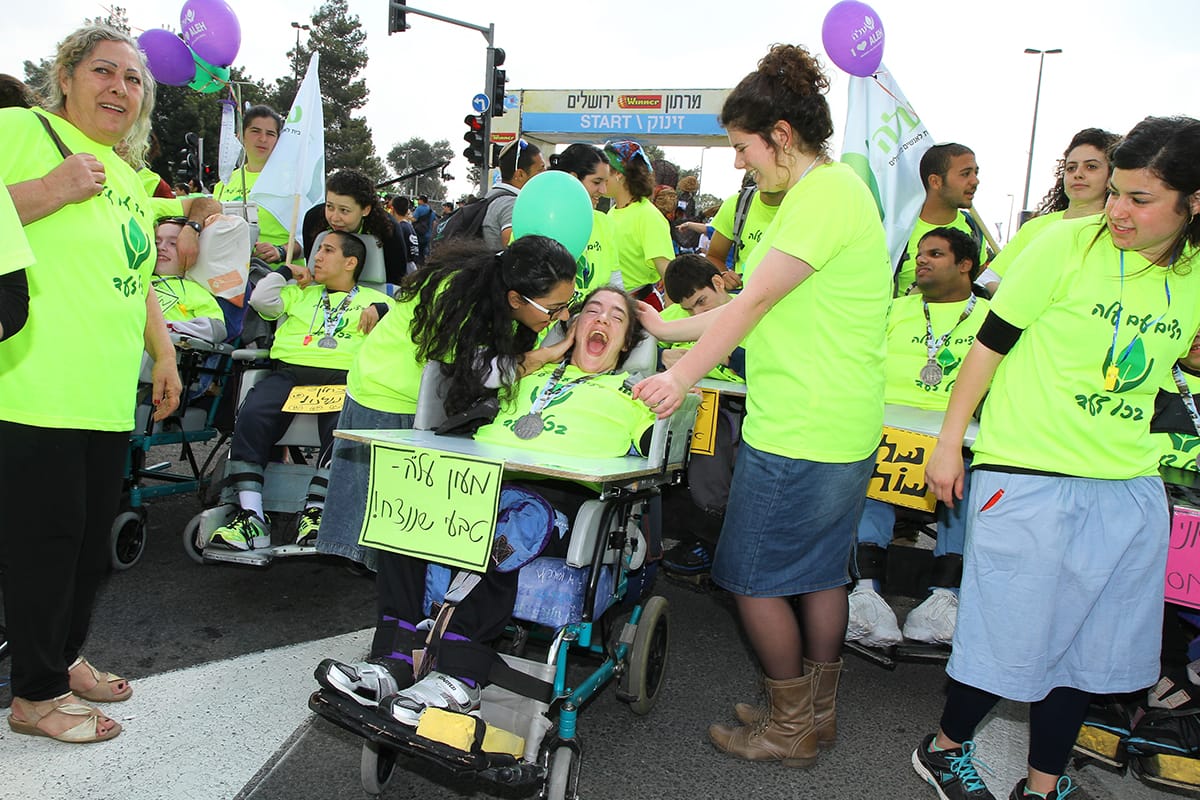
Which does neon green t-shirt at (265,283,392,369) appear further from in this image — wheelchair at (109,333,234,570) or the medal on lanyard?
the medal on lanyard

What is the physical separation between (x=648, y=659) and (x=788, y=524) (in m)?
0.77

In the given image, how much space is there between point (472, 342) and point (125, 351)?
110cm

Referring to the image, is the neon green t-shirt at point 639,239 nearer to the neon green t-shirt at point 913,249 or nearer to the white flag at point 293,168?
the neon green t-shirt at point 913,249

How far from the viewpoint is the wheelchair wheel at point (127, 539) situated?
4066 mm

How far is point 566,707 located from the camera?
244cm

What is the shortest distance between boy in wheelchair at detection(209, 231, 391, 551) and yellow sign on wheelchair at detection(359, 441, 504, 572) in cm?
161

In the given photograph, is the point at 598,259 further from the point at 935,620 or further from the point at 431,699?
the point at 431,699

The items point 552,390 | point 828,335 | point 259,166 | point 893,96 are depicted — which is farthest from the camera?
point 259,166

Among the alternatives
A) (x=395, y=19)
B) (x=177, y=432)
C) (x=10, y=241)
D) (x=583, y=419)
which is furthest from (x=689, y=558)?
(x=395, y=19)

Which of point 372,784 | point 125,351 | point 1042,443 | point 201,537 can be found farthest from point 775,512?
point 201,537

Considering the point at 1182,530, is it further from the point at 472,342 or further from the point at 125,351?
the point at 125,351

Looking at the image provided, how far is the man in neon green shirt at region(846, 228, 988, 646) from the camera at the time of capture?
363 centimetres

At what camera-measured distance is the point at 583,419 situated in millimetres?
3080

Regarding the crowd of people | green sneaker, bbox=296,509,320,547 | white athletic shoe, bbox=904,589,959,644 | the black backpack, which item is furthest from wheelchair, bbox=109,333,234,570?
white athletic shoe, bbox=904,589,959,644
